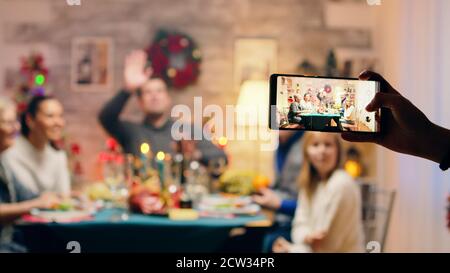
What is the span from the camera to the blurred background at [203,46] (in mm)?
3629

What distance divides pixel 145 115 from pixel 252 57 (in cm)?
74

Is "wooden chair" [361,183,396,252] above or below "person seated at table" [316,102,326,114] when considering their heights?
below

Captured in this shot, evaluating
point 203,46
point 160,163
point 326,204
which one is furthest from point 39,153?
point 326,204

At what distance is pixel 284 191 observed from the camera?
316 centimetres

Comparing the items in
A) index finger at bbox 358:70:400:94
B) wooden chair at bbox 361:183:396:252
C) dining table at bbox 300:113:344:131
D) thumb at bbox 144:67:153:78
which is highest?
thumb at bbox 144:67:153:78

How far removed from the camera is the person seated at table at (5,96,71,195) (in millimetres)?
2809

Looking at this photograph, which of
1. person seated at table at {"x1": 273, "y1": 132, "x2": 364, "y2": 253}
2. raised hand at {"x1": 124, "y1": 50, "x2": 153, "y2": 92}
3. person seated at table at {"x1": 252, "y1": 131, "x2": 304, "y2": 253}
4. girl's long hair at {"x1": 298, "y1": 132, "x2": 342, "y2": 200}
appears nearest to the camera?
person seated at table at {"x1": 273, "y1": 132, "x2": 364, "y2": 253}

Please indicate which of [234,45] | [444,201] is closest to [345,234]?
[444,201]

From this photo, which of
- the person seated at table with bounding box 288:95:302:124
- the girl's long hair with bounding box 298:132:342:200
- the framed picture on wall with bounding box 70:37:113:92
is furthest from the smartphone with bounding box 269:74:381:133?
the framed picture on wall with bounding box 70:37:113:92

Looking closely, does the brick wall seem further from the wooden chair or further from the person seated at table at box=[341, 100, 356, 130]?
the person seated at table at box=[341, 100, 356, 130]

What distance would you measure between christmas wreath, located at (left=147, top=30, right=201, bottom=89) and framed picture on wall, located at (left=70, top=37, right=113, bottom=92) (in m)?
0.27

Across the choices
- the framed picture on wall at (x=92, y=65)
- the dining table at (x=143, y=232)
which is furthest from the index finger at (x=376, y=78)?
the framed picture on wall at (x=92, y=65)

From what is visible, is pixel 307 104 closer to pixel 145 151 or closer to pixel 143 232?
pixel 143 232

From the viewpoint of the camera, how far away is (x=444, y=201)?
9.21 feet
